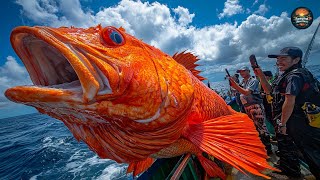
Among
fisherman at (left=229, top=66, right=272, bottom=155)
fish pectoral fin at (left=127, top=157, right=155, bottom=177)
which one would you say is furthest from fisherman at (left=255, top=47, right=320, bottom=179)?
fish pectoral fin at (left=127, top=157, right=155, bottom=177)

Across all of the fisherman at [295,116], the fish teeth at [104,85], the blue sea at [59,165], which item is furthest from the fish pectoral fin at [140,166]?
the blue sea at [59,165]

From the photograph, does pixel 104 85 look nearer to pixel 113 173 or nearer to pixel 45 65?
pixel 45 65

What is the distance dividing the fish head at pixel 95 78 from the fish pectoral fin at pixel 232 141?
1.40 feet

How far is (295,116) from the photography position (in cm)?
348

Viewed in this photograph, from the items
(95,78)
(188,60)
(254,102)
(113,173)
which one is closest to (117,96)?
(95,78)

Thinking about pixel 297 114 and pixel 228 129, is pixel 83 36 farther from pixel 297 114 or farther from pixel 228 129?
pixel 297 114

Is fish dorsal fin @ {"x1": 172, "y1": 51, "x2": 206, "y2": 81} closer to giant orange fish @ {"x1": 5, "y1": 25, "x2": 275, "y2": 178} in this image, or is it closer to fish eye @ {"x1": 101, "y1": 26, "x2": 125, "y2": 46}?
giant orange fish @ {"x1": 5, "y1": 25, "x2": 275, "y2": 178}

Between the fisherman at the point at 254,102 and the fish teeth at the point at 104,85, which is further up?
the fish teeth at the point at 104,85

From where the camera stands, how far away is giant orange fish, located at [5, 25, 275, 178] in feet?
3.77

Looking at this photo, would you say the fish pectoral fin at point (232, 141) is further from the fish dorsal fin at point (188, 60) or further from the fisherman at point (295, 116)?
the fisherman at point (295, 116)

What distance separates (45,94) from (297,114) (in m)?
3.95

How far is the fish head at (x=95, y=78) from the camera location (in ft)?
3.69

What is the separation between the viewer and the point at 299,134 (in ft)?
11.2

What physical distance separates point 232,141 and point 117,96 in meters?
1.22
